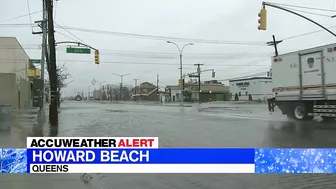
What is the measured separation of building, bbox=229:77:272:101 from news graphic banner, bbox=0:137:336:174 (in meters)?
90.5

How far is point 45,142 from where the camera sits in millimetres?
5047

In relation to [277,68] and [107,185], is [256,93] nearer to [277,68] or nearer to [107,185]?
[277,68]

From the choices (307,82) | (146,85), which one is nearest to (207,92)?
(146,85)

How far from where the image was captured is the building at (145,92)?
158850 mm

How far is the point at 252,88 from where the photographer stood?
330 feet

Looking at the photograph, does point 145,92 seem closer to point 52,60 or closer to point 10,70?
point 10,70

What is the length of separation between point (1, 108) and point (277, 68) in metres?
15.7

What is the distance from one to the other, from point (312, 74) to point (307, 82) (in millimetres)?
610

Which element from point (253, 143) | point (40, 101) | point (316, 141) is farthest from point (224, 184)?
point (40, 101)
